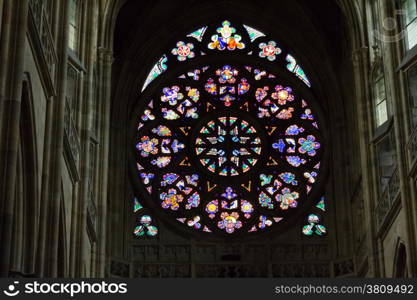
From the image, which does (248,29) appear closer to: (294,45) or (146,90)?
(294,45)

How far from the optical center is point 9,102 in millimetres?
13133

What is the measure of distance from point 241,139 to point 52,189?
12.4 metres

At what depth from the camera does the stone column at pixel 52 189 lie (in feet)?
51.9

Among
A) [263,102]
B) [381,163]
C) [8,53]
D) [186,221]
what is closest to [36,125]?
[8,53]

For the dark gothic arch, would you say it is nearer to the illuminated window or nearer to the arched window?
the arched window

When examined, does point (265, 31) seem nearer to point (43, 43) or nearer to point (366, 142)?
point (366, 142)

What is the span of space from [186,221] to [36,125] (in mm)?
11930

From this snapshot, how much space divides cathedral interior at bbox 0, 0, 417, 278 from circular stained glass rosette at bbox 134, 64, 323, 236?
36 mm

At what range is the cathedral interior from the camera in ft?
69.1

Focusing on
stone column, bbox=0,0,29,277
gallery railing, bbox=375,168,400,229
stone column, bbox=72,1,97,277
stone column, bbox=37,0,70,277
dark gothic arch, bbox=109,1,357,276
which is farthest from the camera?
dark gothic arch, bbox=109,1,357,276

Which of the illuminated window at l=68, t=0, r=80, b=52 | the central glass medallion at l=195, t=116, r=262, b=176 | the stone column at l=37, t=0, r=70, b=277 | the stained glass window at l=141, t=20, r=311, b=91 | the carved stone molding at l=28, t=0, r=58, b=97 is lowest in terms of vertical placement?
the stone column at l=37, t=0, r=70, b=277

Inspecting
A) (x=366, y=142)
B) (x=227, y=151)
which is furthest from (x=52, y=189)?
(x=227, y=151)

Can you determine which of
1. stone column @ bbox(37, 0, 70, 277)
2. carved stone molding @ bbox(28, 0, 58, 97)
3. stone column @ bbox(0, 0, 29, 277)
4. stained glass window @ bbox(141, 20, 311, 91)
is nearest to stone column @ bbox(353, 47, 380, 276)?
stained glass window @ bbox(141, 20, 311, 91)

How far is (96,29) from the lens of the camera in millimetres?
→ 23203
